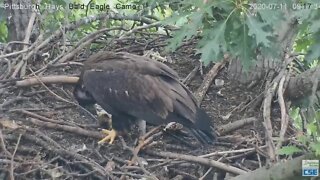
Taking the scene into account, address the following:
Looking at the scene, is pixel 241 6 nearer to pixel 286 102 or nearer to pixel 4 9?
pixel 286 102

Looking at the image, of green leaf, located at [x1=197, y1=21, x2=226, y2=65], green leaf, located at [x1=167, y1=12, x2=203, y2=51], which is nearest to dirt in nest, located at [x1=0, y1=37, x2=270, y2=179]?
green leaf, located at [x1=167, y1=12, x2=203, y2=51]

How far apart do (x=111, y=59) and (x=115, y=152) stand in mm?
734

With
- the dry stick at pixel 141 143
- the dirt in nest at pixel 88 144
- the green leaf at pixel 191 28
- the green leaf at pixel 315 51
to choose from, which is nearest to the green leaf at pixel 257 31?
the green leaf at pixel 191 28

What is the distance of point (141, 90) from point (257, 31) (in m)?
1.70

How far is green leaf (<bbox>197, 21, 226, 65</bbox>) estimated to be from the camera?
11.5 feet

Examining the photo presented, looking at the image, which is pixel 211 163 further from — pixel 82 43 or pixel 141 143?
pixel 82 43

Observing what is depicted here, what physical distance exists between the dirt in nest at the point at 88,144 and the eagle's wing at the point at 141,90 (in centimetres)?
23

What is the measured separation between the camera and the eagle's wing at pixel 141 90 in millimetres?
4945

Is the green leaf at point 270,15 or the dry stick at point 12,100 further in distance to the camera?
the dry stick at point 12,100

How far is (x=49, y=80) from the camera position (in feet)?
18.6

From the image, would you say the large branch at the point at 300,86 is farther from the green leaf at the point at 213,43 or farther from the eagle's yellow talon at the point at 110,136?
the green leaf at the point at 213,43

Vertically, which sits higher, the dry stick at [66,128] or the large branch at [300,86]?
the large branch at [300,86]
